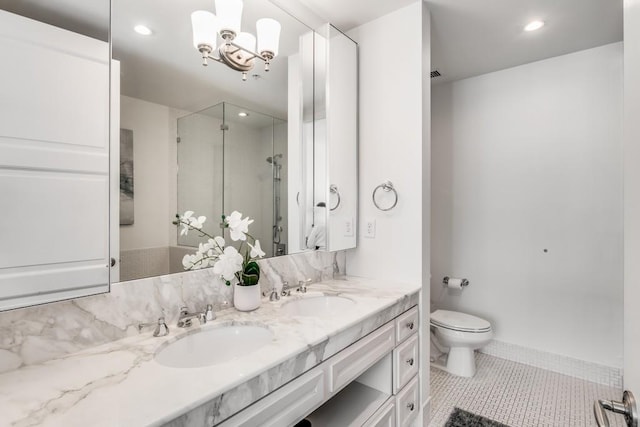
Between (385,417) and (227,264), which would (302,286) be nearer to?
(227,264)

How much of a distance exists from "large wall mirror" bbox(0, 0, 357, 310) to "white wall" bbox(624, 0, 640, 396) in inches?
52.0

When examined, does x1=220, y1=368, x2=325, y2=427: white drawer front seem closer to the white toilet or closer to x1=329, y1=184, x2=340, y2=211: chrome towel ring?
x1=329, y1=184, x2=340, y2=211: chrome towel ring

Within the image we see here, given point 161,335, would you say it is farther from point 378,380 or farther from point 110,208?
point 378,380

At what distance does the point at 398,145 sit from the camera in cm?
189

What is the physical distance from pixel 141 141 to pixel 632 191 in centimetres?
138

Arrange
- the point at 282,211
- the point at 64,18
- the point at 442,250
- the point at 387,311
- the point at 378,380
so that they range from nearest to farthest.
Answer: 1. the point at 64,18
2. the point at 387,311
3. the point at 378,380
4. the point at 282,211
5. the point at 442,250

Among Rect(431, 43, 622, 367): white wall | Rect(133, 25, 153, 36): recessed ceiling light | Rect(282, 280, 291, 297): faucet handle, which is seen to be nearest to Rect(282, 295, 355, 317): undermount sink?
Rect(282, 280, 291, 297): faucet handle

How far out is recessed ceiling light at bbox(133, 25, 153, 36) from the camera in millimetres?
1161

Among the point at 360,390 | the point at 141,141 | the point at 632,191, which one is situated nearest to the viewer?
the point at 632,191

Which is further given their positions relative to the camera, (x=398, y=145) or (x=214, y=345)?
(x=398, y=145)

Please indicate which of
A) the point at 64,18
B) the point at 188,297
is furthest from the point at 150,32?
the point at 188,297

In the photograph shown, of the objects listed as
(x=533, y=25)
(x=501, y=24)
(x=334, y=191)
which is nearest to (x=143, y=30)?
(x=334, y=191)

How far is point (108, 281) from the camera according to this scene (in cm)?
101

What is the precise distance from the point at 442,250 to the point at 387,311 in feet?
5.84
